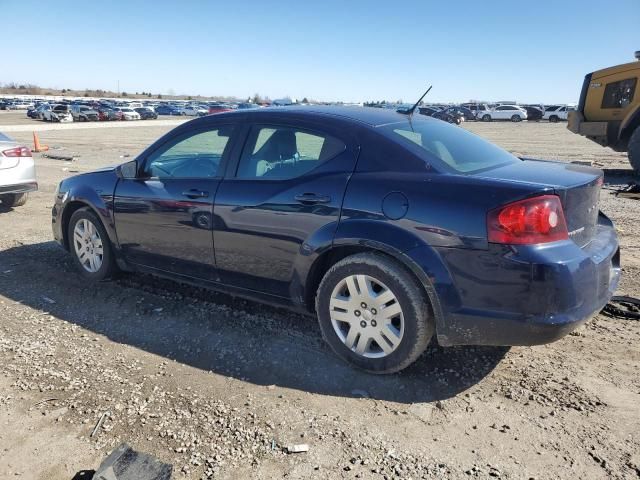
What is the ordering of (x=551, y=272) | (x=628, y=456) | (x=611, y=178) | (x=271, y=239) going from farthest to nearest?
(x=611, y=178)
(x=271, y=239)
(x=551, y=272)
(x=628, y=456)

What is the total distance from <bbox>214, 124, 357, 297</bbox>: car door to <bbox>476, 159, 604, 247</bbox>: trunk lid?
0.99 metres

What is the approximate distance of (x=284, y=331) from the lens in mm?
3885

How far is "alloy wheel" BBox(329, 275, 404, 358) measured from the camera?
3.12 m

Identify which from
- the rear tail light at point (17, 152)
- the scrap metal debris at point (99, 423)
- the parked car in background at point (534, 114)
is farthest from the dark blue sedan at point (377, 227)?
the parked car in background at point (534, 114)

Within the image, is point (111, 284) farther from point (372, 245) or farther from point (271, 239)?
point (372, 245)

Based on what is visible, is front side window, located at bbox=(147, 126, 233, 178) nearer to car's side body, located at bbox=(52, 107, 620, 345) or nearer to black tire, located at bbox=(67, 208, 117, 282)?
car's side body, located at bbox=(52, 107, 620, 345)

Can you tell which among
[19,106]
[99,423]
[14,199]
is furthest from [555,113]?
[19,106]

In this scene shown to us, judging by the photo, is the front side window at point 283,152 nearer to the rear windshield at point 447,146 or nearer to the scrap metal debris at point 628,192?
the rear windshield at point 447,146

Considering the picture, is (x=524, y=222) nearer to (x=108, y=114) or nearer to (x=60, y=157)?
(x=60, y=157)

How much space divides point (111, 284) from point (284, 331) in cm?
203

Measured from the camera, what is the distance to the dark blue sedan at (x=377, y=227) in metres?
2.79

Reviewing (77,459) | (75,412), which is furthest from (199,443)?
(75,412)

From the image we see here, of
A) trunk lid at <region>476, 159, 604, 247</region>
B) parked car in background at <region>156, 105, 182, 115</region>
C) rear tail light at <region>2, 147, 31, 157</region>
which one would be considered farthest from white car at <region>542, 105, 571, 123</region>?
trunk lid at <region>476, 159, 604, 247</region>

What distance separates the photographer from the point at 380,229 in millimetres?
3072
